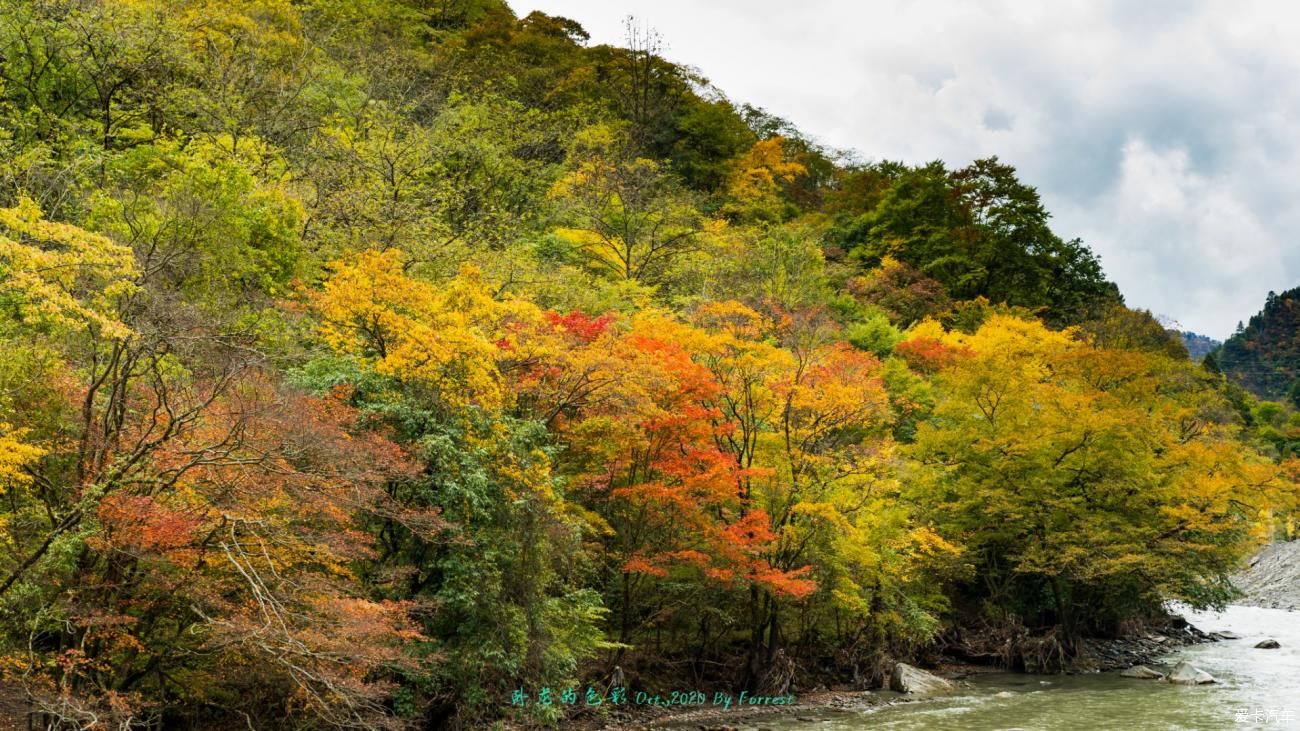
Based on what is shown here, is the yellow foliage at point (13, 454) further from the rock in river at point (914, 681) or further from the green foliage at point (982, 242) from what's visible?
the green foliage at point (982, 242)

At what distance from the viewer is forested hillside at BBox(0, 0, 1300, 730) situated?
12.2 meters

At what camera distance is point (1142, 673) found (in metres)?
26.6

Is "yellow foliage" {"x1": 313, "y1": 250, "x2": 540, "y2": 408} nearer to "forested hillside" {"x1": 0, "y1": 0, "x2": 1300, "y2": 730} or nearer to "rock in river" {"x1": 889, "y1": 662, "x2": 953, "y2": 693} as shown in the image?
"forested hillside" {"x1": 0, "y1": 0, "x2": 1300, "y2": 730}

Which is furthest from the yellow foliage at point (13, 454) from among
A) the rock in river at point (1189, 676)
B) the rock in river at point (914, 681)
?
the rock in river at point (1189, 676)

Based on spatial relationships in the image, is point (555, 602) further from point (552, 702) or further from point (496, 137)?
point (496, 137)

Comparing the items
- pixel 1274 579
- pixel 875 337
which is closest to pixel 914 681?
pixel 875 337

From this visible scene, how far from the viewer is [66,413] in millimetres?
12938

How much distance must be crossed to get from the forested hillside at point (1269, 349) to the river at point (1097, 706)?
93042 mm

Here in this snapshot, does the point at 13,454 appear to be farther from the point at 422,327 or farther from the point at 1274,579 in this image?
the point at 1274,579

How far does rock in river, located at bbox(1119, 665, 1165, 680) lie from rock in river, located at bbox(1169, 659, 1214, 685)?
0.37 metres

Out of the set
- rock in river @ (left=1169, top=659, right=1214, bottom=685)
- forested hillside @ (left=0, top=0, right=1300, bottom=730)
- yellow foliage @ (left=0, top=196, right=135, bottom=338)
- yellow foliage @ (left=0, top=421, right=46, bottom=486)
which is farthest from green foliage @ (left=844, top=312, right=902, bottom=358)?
yellow foliage @ (left=0, top=421, right=46, bottom=486)

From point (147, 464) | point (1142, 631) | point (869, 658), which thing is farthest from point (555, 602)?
Answer: point (1142, 631)

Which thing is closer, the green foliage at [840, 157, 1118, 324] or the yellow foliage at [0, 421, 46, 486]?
the yellow foliage at [0, 421, 46, 486]

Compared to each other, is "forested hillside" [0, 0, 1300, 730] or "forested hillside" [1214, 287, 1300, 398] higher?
"forested hillside" [1214, 287, 1300, 398]
